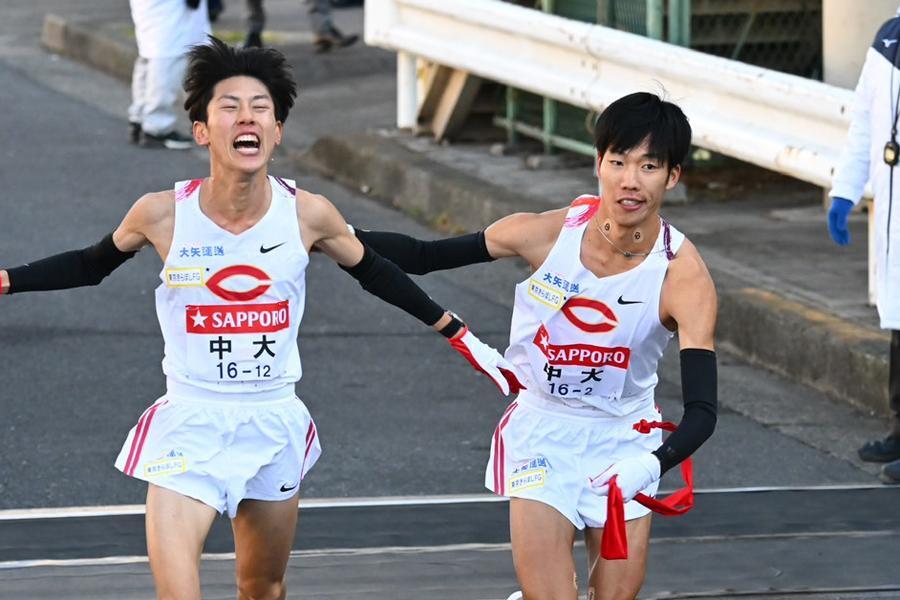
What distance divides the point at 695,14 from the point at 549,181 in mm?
1354

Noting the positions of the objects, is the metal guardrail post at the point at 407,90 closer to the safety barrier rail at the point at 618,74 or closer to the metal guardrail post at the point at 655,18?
the safety barrier rail at the point at 618,74

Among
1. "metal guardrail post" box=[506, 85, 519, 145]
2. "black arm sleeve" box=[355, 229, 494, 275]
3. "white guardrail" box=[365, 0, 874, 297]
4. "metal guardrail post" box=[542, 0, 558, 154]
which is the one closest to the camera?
"black arm sleeve" box=[355, 229, 494, 275]

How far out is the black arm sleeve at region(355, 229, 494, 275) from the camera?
514 centimetres

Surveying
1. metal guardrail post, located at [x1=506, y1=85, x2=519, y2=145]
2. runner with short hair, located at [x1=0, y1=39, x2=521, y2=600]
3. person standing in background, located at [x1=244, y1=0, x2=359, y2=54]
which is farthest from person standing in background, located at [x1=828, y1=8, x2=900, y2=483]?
person standing in background, located at [x1=244, y1=0, x2=359, y2=54]

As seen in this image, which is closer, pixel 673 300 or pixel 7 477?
pixel 673 300

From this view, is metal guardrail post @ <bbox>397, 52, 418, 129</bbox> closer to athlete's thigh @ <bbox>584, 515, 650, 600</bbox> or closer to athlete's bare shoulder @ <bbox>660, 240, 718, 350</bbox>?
athlete's bare shoulder @ <bbox>660, 240, 718, 350</bbox>

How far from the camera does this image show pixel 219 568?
5855 mm

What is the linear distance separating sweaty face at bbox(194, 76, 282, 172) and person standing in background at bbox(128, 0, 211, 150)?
27.1 ft

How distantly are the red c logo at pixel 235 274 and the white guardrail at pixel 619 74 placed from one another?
397 cm

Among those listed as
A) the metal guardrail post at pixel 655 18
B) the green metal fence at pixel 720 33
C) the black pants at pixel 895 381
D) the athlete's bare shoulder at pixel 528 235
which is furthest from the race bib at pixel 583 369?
the green metal fence at pixel 720 33

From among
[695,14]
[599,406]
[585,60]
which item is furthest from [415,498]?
[695,14]

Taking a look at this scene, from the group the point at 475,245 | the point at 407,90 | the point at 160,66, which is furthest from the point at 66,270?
the point at 160,66

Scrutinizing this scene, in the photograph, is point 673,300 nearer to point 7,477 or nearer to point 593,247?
point 593,247

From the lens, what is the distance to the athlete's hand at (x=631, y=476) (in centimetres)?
439
